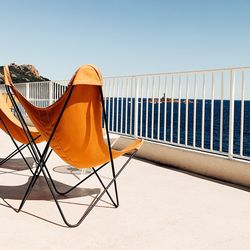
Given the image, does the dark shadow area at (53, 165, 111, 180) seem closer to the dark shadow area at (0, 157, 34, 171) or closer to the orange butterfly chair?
the dark shadow area at (0, 157, 34, 171)

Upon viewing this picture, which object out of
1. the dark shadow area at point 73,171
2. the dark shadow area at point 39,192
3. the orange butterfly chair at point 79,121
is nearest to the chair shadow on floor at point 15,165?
the dark shadow area at point 73,171

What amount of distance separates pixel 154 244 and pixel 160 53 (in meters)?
58.6

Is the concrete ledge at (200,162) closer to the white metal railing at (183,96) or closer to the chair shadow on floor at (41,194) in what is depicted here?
the white metal railing at (183,96)

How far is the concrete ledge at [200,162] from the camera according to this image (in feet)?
11.7

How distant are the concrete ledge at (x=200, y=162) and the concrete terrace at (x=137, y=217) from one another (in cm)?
18

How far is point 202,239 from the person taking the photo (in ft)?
6.93

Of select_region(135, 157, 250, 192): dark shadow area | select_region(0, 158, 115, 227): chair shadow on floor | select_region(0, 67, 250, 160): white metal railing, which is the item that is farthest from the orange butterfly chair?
select_region(135, 157, 250, 192): dark shadow area

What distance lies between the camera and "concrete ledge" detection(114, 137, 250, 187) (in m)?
3.57

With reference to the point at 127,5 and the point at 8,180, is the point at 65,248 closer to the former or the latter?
the point at 8,180

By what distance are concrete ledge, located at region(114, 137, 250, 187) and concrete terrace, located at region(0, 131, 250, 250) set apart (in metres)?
0.18

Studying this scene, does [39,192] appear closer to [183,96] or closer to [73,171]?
[73,171]

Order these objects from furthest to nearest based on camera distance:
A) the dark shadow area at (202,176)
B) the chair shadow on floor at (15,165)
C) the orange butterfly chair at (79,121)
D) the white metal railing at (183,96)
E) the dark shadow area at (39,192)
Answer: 1. the chair shadow on floor at (15,165)
2. the white metal railing at (183,96)
3. the dark shadow area at (202,176)
4. the dark shadow area at (39,192)
5. the orange butterfly chair at (79,121)

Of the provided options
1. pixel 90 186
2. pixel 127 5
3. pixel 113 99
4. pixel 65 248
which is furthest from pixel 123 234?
pixel 127 5

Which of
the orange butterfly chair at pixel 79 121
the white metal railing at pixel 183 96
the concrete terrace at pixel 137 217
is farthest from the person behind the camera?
the white metal railing at pixel 183 96
